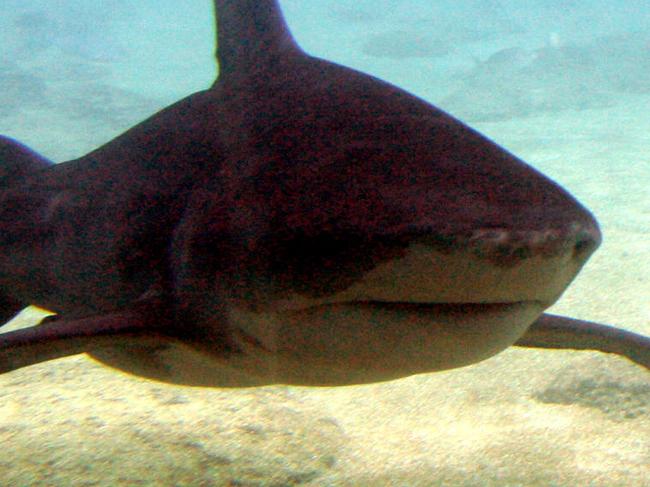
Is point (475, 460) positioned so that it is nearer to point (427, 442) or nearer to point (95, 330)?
point (427, 442)

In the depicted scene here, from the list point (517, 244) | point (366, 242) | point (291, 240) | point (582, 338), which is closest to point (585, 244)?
point (517, 244)

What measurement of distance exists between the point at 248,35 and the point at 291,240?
1509 mm

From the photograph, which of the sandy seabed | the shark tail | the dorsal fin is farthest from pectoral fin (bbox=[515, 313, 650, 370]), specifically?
the shark tail

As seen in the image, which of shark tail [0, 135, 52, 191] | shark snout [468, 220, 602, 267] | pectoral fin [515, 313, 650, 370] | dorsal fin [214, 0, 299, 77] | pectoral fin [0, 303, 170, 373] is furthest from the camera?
shark tail [0, 135, 52, 191]

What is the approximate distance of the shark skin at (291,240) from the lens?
1.38m

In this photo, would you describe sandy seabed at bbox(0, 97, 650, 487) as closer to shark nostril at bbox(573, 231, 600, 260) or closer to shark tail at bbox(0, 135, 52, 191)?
shark tail at bbox(0, 135, 52, 191)

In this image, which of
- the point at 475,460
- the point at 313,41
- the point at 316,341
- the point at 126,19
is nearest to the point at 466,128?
the point at 316,341

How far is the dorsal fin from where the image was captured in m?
2.58

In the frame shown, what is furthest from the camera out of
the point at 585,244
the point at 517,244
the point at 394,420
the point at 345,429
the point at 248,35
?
the point at 394,420

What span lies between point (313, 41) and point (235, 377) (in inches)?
2649

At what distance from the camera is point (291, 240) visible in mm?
1527

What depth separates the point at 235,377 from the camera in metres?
2.06

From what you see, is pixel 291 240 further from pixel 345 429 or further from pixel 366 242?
pixel 345 429

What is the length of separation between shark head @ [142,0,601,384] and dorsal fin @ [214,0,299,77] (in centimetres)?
57
